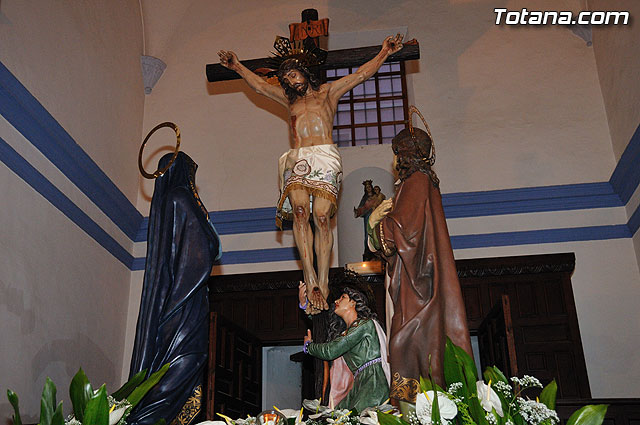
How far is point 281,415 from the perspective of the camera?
2518 mm

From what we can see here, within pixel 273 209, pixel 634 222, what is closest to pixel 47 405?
pixel 273 209

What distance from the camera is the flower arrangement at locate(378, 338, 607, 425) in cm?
223

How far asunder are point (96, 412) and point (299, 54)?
4712mm

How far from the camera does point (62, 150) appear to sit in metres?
7.83

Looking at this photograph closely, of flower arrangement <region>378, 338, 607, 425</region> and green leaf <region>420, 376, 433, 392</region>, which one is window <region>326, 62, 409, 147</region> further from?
flower arrangement <region>378, 338, 607, 425</region>

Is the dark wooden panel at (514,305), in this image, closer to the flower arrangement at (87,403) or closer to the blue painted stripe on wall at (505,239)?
the blue painted stripe on wall at (505,239)

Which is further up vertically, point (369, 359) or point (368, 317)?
point (368, 317)

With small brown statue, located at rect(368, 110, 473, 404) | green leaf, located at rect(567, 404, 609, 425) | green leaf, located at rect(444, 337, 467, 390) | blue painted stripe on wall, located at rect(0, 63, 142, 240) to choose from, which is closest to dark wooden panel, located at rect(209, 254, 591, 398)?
blue painted stripe on wall, located at rect(0, 63, 142, 240)

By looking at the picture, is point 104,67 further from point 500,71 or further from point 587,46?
point 587,46

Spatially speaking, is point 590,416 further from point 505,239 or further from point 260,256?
point 260,256

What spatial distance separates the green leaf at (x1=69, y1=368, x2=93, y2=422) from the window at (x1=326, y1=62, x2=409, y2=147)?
26.7 ft

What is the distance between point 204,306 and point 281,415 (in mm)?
3215

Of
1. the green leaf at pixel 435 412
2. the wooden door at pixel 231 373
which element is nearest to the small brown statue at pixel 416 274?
the green leaf at pixel 435 412

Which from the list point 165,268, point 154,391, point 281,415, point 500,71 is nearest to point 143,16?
point 500,71
